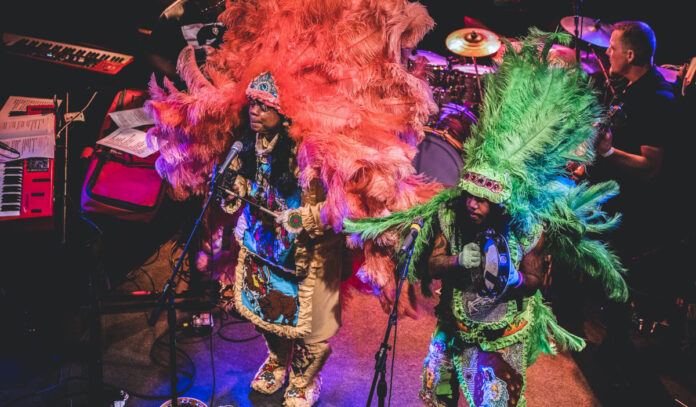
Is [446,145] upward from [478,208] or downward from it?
upward

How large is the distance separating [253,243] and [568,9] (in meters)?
5.09

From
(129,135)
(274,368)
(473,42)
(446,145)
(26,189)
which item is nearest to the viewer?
(274,368)

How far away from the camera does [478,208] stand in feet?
6.58

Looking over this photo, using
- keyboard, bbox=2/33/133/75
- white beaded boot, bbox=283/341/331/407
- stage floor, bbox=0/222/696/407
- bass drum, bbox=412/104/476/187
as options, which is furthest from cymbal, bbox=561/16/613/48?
keyboard, bbox=2/33/133/75

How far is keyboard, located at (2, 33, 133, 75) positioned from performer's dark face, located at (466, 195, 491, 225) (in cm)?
375

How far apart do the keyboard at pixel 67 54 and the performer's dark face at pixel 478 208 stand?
12.3ft

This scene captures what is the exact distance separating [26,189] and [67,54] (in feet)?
5.34

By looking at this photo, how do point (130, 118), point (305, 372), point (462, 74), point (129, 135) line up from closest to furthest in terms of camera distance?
point (305, 372), point (129, 135), point (130, 118), point (462, 74)

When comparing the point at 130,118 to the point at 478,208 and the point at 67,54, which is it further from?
the point at 478,208

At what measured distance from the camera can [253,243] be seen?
275 centimetres

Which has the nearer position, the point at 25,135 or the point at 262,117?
the point at 262,117

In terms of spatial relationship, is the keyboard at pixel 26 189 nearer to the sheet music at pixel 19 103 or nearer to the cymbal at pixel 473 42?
the sheet music at pixel 19 103

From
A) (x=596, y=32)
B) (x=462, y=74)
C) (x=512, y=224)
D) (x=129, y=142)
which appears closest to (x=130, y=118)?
(x=129, y=142)

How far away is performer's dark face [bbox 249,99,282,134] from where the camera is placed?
242cm
